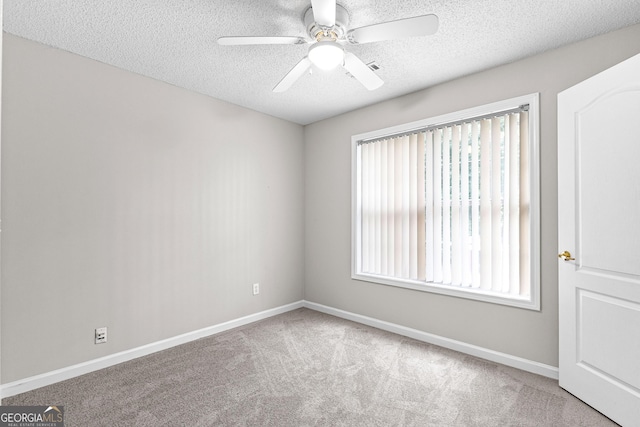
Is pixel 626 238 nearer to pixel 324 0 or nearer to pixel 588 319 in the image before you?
pixel 588 319

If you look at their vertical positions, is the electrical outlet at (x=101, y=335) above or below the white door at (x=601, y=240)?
below

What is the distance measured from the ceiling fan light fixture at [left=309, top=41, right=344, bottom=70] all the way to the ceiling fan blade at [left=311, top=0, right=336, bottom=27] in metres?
0.11

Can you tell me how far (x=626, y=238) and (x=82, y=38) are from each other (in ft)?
12.7

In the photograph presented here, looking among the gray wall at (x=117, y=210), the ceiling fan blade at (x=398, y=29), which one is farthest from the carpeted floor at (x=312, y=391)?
the ceiling fan blade at (x=398, y=29)

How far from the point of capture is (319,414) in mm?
2268

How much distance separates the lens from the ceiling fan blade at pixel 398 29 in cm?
192

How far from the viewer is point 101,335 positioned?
286 centimetres

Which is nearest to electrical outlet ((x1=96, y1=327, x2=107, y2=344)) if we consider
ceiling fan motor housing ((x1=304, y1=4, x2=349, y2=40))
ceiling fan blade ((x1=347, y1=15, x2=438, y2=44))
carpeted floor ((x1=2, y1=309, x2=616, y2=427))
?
carpeted floor ((x1=2, y1=309, x2=616, y2=427))

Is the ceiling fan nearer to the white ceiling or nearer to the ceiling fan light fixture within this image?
the ceiling fan light fixture

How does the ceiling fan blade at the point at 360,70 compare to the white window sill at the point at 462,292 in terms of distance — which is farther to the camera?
the white window sill at the point at 462,292

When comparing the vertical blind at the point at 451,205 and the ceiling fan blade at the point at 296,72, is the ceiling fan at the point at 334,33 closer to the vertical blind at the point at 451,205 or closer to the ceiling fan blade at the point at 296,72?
the ceiling fan blade at the point at 296,72

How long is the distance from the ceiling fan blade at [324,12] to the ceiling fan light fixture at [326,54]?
0.36ft

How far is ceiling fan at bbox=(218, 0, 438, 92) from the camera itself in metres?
1.95

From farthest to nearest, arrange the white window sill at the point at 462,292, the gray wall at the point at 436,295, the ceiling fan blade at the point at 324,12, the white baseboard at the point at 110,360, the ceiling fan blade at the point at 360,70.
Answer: the white window sill at the point at 462,292, the gray wall at the point at 436,295, the white baseboard at the point at 110,360, the ceiling fan blade at the point at 360,70, the ceiling fan blade at the point at 324,12
